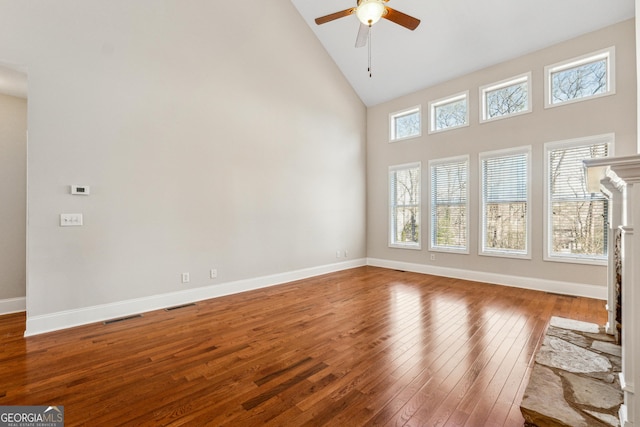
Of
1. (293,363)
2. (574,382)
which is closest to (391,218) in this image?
(574,382)

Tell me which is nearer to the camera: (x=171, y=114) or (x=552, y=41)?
(x=171, y=114)

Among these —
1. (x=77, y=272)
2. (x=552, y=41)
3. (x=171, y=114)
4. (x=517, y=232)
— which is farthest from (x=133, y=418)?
(x=552, y=41)

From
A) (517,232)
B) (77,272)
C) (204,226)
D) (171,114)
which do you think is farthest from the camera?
(517,232)

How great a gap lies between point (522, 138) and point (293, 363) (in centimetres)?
507

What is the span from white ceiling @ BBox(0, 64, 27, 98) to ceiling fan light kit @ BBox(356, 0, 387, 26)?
3651mm

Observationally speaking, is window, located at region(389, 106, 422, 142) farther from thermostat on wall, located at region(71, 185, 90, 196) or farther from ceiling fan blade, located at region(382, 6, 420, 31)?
thermostat on wall, located at region(71, 185, 90, 196)

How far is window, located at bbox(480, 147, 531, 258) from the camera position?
477 cm

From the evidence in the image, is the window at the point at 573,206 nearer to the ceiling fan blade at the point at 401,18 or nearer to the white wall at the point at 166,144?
the ceiling fan blade at the point at 401,18

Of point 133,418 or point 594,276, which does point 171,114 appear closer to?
point 133,418

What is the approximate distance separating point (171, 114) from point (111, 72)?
0.74 metres

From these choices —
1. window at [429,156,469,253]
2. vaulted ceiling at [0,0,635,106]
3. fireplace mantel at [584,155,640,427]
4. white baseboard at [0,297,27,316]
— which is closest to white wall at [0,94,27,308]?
white baseboard at [0,297,27,316]

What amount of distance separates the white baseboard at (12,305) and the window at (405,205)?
6.24m

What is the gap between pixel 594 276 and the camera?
411cm

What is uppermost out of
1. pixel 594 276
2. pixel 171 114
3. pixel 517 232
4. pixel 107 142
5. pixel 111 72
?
pixel 111 72
